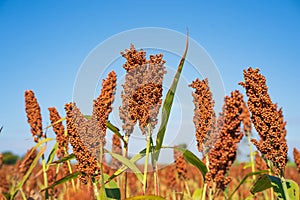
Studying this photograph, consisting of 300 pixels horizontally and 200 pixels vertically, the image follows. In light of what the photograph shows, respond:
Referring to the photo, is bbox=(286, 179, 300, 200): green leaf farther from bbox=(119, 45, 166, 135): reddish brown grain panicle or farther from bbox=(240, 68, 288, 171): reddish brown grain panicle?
bbox=(119, 45, 166, 135): reddish brown grain panicle

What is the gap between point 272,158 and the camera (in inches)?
81.0

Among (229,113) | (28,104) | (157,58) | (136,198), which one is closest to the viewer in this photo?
(136,198)

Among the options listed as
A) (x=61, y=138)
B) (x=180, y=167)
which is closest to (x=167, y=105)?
(x=61, y=138)

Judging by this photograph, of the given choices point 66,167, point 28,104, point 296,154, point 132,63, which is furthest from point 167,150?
point 296,154

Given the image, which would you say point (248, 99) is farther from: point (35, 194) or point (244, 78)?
point (35, 194)

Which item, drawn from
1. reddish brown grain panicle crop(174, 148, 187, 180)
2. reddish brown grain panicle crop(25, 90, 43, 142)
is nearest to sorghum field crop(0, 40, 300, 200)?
reddish brown grain panicle crop(25, 90, 43, 142)

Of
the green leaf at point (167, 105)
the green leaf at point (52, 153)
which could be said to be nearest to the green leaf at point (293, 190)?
the green leaf at point (167, 105)

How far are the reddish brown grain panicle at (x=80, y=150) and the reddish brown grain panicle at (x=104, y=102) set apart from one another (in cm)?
8

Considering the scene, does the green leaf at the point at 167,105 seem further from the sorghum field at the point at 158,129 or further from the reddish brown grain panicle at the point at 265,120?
the reddish brown grain panicle at the point at 265,120

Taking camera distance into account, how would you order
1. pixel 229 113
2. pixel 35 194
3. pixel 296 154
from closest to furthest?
pixel 229 113, pixel 35 194, pixel 296 154

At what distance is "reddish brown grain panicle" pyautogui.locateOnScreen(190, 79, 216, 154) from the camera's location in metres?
2.26

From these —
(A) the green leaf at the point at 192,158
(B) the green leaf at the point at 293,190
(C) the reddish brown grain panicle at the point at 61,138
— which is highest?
(C) the reddish brown grain panicle at the point at 61,138

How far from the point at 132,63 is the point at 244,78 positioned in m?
0.70

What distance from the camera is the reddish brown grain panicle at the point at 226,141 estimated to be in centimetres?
239
